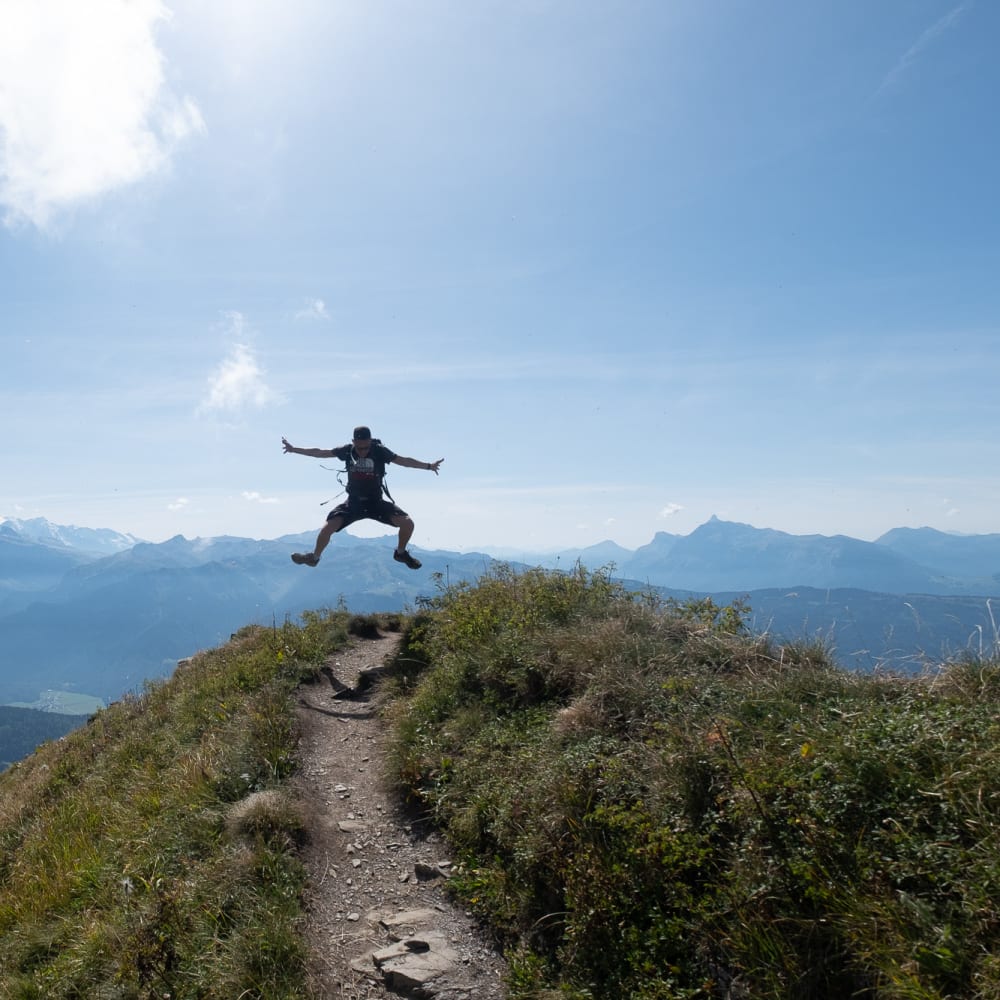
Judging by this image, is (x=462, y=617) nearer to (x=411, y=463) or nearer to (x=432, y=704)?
(x=432, y=704)

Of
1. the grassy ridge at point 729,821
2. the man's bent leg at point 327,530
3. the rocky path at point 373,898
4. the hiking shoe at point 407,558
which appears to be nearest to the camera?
the grassy ridge at point 729,821

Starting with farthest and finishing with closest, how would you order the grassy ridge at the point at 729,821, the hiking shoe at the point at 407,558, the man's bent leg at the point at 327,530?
the hiking shoe at the point at 407,558
the man's bent leg at the point at 327,530
the grassy ridge at the point at 729,821

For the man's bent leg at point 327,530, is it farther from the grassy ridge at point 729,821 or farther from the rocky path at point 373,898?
the grassy ridge at point 729,821

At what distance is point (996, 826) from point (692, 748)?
198 centimetres

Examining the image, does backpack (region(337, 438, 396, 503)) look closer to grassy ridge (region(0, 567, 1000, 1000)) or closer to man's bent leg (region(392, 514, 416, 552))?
man's bent leg (region(392, 514, 416, 552))

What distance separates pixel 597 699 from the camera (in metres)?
6.35

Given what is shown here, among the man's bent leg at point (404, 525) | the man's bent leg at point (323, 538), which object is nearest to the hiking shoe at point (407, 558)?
the man's bent leg at point (404, 525)

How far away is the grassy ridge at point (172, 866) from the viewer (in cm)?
474

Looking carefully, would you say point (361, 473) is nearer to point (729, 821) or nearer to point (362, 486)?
point (362, 486)

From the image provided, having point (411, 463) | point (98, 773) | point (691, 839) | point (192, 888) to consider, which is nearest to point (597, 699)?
point (691, 839)

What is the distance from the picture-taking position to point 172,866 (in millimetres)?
6051

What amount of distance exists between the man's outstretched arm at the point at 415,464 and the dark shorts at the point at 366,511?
103 centimetres

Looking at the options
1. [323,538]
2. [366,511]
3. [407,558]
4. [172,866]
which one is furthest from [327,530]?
[172,866]

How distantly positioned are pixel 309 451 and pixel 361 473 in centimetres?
140
